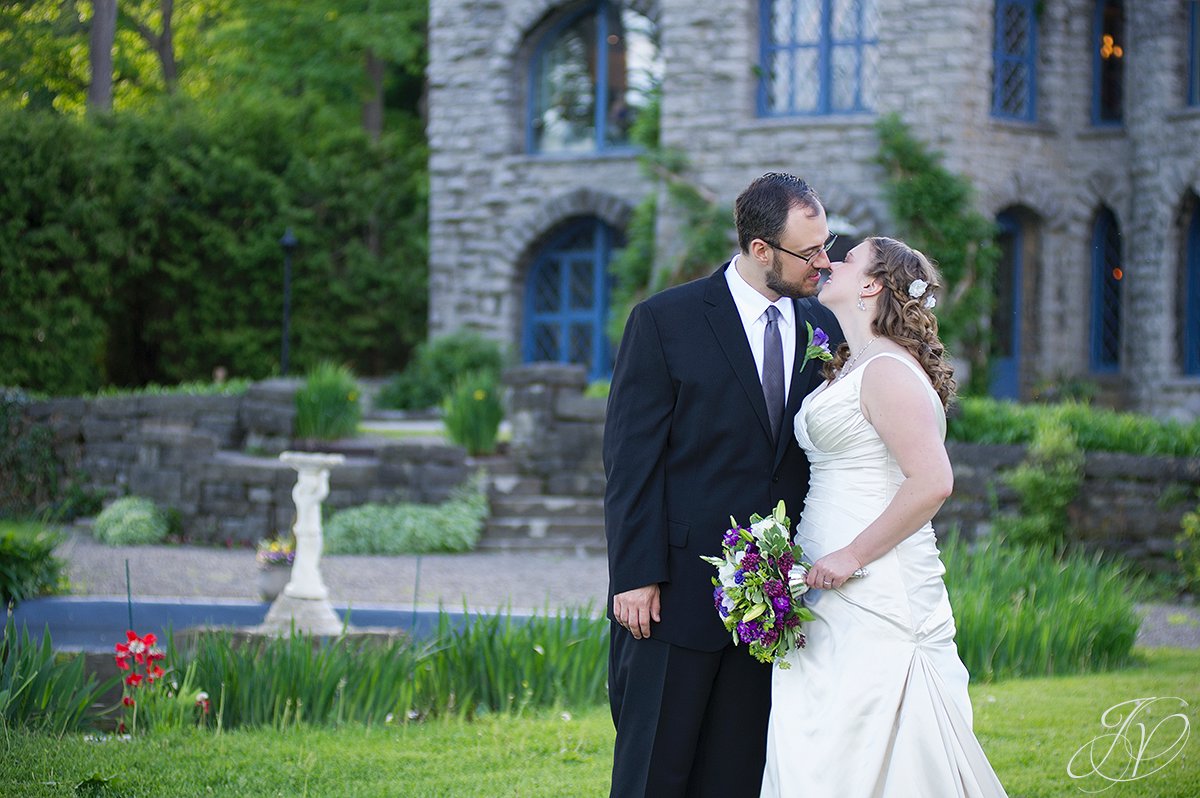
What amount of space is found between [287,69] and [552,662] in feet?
62.5

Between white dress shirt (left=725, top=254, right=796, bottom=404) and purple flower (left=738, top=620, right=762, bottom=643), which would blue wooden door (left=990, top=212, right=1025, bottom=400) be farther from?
purple flower (left=738, top=620, right=762, bottom=643)

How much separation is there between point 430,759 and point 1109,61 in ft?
47.9

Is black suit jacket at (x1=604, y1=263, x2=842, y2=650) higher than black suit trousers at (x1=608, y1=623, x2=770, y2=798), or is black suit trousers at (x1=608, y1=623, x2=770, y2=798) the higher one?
black suit jacket at (x1=604, y1=263, x2=842, y2=650)

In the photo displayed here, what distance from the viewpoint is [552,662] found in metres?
5.64

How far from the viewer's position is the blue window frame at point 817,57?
49.1 ft

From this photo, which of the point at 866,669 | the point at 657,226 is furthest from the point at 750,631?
the point at 657,226

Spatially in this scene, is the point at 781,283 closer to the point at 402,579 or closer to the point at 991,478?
the point at 402,579

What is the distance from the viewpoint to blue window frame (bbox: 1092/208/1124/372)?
16453mm

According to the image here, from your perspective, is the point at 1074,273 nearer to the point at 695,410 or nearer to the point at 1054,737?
the point at 1054,737

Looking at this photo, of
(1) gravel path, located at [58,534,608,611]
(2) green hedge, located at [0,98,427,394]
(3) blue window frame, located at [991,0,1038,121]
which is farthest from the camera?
(2) green hedge, located at [0,98,427,394]

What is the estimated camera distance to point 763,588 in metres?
3.32

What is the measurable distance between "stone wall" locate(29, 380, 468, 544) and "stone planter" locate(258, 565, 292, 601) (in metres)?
3.11

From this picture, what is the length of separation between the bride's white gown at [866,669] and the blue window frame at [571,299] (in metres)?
13.9

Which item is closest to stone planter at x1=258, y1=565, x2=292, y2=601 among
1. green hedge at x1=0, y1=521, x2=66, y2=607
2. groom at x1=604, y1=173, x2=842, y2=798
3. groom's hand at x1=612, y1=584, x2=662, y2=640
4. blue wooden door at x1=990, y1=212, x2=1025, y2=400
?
green hedge at x1=0, y1=521, x2=66, y2=607
